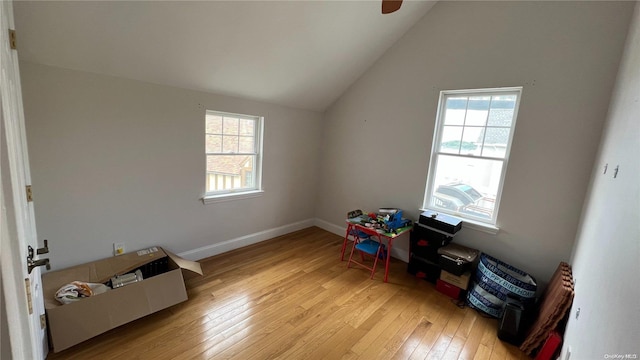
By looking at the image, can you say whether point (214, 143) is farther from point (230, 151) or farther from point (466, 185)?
point (466, 185)

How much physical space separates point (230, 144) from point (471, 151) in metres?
2.87

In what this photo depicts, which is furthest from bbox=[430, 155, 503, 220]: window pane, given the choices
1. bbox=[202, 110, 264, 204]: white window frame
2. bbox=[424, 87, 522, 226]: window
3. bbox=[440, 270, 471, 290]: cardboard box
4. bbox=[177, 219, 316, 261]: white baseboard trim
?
bbox=[202, 110, 264, 204]: white window frame

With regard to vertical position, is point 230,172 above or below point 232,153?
below

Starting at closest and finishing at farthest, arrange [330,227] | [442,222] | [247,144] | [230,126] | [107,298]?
[107,298] → [442,222] → [230,126] → [247,144] → [330,227]

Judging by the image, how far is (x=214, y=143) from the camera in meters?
3.08

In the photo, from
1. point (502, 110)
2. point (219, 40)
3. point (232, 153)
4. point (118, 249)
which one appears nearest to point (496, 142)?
point (502, 110)

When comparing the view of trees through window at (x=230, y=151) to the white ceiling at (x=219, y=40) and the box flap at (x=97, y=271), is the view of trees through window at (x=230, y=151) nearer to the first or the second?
the white ceiling at (x=219, y=40)

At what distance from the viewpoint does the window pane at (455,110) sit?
9.56 ft

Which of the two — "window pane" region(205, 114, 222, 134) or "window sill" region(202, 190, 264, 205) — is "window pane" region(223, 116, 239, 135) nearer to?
"window pane" region(205, 114, 222, 134)

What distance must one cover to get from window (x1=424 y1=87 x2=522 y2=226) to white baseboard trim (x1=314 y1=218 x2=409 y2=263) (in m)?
0.75

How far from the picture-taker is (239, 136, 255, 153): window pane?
11.1 feet

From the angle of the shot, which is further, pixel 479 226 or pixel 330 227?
pixel 330 227

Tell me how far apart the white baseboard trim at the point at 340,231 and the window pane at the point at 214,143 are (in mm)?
2136

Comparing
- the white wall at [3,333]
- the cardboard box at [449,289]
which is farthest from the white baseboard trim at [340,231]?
the white wall at [3,333]
